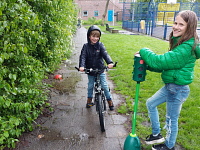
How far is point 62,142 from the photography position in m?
2.85

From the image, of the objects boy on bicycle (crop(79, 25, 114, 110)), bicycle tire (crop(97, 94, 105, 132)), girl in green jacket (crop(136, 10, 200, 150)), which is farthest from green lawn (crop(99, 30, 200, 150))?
boy on bicycle (crop(79, 25, 114, 110))

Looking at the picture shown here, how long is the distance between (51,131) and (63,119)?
0.42 m

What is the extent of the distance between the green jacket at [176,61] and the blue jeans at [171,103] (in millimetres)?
114

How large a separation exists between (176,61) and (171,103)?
0.59 metres

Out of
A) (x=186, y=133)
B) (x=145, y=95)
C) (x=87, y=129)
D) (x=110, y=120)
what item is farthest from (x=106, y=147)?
(x=145, y=95)

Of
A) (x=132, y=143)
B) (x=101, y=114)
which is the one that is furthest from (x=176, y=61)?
(x=101, y=114)

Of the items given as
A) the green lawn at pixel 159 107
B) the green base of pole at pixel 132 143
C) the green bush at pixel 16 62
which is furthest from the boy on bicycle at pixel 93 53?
the green base of pole at pixel 132 143

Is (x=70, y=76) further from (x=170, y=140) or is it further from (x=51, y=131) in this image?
(x=170, y=140)

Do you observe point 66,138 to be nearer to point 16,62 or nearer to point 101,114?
point 101,114

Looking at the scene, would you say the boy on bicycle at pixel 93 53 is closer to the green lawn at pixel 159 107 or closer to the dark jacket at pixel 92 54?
the dark jacket at pixel 92 54

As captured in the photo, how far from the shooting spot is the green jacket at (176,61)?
1981mm

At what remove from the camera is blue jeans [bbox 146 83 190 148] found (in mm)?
2191

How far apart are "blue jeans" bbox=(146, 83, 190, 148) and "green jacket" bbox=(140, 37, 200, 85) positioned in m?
0.11

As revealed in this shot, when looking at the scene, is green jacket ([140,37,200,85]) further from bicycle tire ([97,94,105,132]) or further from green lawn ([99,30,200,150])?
bicycle tire ([97,94,105,132])
